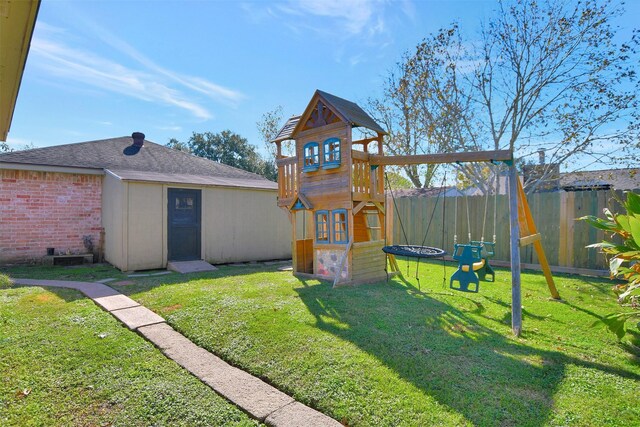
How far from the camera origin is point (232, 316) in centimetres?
447

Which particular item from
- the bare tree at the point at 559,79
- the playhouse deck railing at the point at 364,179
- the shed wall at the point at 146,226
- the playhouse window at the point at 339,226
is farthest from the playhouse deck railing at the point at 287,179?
the bare tree at the point at 559,79

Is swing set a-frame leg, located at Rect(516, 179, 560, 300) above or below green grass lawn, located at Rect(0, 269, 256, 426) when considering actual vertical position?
above

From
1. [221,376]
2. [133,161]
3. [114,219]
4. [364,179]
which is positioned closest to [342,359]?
[221,376]

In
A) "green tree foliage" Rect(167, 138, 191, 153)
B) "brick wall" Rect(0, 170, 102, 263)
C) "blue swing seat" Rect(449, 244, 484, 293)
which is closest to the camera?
"blue swing seat" Rect(449, 244, 484, 293)

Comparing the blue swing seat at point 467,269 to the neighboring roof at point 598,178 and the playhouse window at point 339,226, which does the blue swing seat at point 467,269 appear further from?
the neighboring roof at point 598,178

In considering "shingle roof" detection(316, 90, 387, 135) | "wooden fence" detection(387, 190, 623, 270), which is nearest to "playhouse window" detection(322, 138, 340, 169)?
"shingle roof" detection(316, 90, 387, 135)

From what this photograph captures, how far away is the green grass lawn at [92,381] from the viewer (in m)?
2.45

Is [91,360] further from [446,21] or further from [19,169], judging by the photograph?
[446,21]

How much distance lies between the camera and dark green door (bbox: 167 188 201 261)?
29.5 ft

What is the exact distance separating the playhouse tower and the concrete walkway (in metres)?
3.27

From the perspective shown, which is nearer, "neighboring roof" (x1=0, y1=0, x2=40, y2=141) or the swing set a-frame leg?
"neighboring roof" (x1=0, y1=0, x2=40, y2=141)

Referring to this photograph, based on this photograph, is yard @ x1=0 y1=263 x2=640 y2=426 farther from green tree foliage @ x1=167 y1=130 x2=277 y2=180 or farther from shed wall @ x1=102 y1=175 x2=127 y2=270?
green tree foliage @ x1=167 y1=130 x2=277 y2=180

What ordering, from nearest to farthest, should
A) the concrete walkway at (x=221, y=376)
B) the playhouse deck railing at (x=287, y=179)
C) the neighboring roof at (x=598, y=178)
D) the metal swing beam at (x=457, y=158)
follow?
the concrete walkway at (x=221, y=376) < the metal swing beam at (x=457, y=158) < the playhouse deck railing at (x=287, y=179) < the neighboring roof at (x=598, y=178)

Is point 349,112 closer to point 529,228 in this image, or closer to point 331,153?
point 331,153
